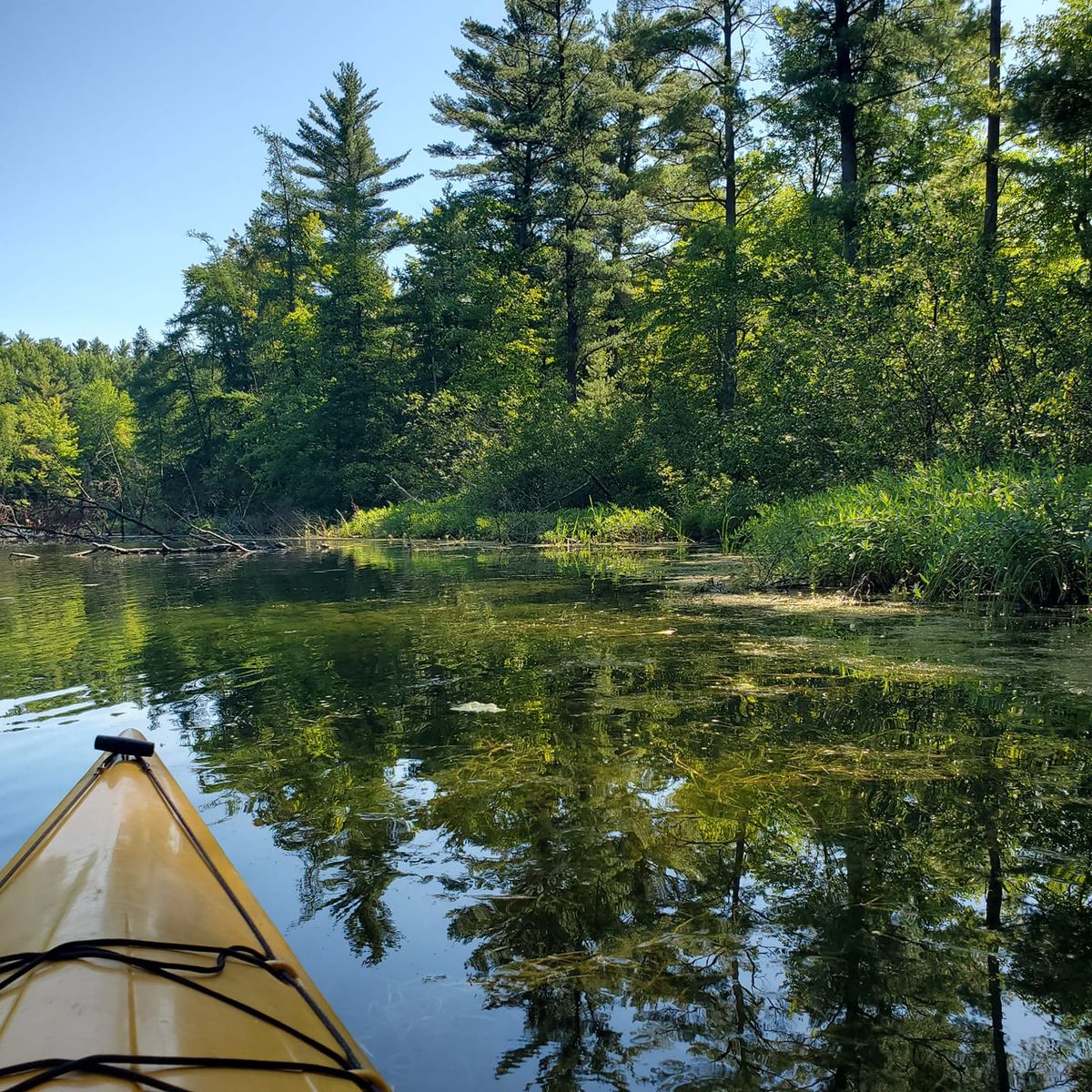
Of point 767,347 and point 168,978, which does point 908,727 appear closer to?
point 168,978

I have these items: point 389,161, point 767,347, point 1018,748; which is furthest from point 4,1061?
point 389,161

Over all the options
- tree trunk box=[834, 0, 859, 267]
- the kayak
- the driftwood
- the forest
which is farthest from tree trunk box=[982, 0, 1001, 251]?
the driftwood

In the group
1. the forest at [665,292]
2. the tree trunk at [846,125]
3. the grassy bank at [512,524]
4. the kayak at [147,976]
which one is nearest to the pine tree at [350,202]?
the forest at [665,292]

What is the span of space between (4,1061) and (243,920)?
0.78 meters

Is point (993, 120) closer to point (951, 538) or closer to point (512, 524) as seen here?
point (951, 538)

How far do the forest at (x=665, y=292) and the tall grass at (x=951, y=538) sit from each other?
0.63 ft

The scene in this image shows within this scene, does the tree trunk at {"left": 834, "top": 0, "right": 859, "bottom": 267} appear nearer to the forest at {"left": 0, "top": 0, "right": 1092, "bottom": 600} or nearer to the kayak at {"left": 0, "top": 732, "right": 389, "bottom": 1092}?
the forest at {"left": 0, "top": 0, "right": 1092, "bottom": 600}

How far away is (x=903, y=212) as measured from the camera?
14.7 metres

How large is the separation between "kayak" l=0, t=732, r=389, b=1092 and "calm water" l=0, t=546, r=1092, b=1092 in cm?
35

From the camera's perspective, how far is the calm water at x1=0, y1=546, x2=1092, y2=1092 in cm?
204

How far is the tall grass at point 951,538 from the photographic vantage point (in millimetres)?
7676

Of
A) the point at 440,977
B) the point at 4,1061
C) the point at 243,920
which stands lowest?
the point at 440,977

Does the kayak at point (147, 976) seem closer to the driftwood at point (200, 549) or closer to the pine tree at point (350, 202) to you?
the driftwood at point (200, 549)

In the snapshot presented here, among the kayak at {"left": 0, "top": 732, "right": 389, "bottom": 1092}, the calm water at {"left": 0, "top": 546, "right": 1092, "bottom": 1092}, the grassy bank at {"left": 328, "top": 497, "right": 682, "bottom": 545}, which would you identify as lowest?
the calm water at {"left": 0, "top": 546, "right": 1092, "bottom": 1092}
